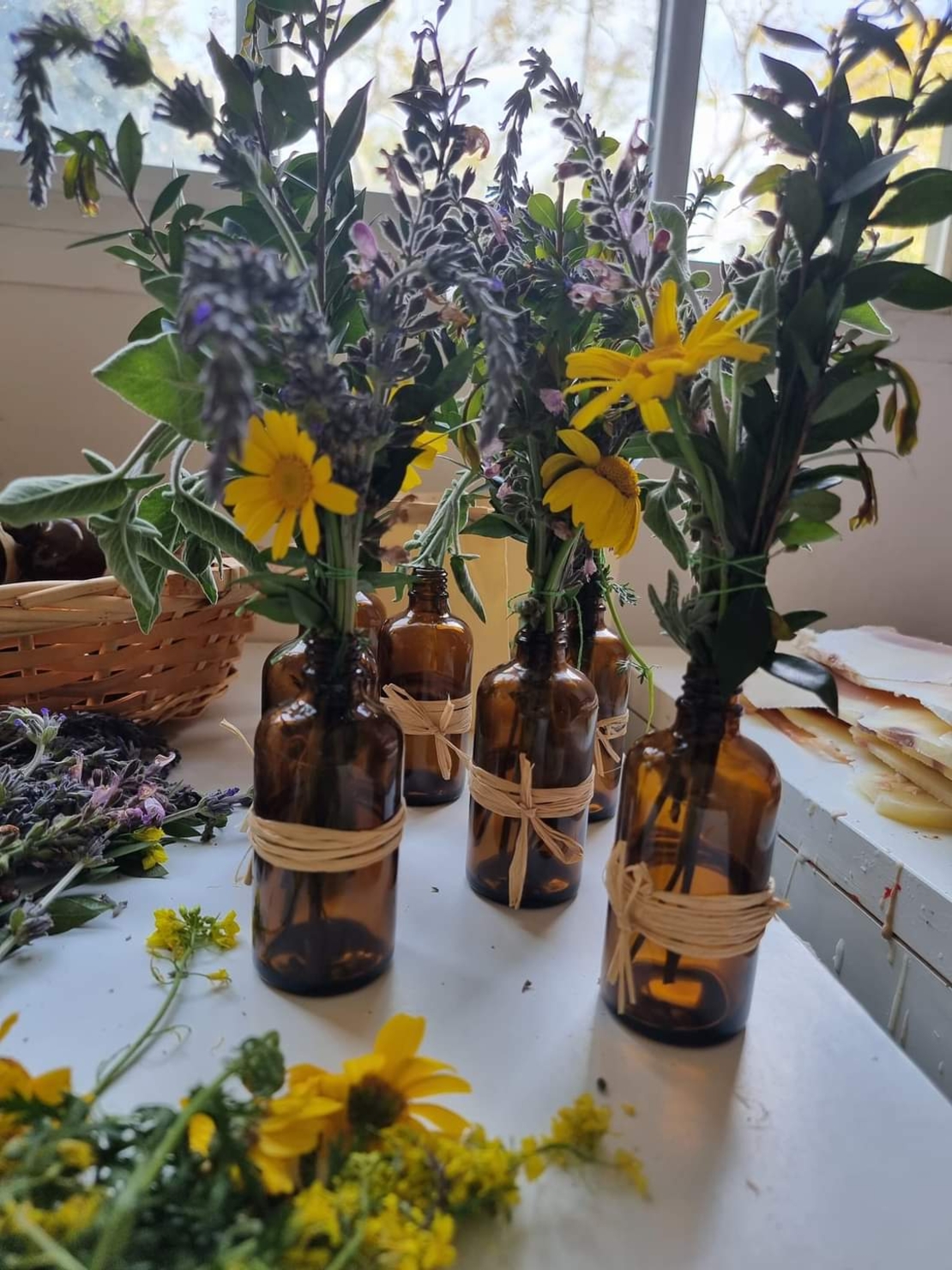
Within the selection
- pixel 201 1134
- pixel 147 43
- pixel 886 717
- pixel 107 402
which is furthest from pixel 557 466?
pixel 147 43

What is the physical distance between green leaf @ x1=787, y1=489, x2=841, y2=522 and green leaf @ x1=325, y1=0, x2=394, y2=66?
0.95 ft

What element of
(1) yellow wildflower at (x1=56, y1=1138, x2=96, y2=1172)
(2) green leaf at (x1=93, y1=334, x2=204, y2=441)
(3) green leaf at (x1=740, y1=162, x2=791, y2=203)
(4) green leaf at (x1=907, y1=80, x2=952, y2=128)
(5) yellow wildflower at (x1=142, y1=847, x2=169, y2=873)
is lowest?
(5) yellow wildflower at (x1=142, y1=847, x2=169, y2=873)

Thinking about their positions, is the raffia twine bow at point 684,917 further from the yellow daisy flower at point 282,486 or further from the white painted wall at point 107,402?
the white painted wall at point 107,402

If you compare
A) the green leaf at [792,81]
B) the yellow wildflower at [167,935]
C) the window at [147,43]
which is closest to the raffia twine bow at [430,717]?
the yellow wildflower at [167,935]

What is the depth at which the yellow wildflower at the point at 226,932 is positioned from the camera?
48 centimetres

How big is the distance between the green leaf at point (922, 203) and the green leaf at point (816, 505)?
0.40ft

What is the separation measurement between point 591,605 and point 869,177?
35cm

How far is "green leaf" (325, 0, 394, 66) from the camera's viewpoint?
40 cm

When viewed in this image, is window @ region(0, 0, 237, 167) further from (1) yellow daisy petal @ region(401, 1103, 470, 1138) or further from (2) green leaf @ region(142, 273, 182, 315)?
(1) yellow daisy petal @ region(401, 1103, 470, 1138)

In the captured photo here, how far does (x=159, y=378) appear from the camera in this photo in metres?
0.38

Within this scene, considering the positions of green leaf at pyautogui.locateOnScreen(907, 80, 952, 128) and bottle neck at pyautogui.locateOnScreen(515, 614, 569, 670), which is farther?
bottle neck at pyautogui.locateOnScreen(515, 614, 569, 670)

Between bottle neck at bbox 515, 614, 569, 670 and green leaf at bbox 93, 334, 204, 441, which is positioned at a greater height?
green leaf at bbox 93, 334, 204, 441

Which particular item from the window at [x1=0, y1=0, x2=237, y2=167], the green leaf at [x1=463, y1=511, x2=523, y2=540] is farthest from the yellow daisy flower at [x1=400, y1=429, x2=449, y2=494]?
the window at [x1=0, y1=0, x2=237, y2=167]

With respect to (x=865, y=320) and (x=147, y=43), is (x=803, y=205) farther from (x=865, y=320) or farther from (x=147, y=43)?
(x=147, y=43)
